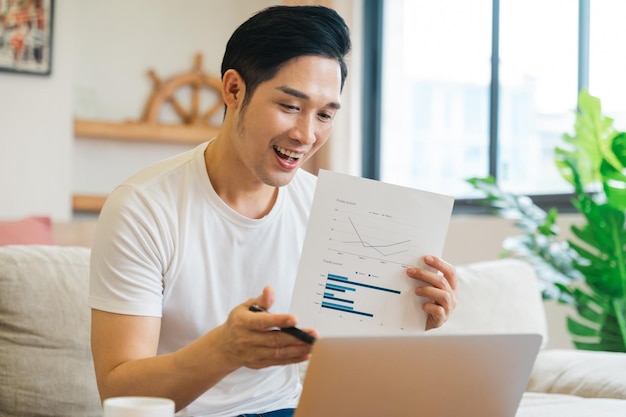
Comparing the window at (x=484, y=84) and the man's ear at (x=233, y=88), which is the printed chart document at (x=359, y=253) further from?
the window at (x=484, y=84)

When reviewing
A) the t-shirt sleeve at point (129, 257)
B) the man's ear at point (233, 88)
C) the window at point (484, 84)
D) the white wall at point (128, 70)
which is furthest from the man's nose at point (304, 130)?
the white wall at point (128, 70)

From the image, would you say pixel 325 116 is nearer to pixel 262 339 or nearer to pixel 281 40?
pixel 281 40

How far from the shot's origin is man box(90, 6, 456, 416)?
139 centimetres

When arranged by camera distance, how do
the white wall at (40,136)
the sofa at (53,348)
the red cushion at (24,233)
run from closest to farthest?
the sofa at (53,348) < the red cushion at (24,233) < the white wall at (40,136)

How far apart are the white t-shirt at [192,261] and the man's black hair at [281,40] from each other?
196 millimetres

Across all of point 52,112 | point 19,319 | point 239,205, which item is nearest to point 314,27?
point 239,205

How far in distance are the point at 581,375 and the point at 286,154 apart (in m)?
0.97

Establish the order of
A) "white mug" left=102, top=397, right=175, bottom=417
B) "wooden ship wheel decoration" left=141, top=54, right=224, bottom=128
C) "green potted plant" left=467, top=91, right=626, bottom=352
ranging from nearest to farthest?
"white mug" left=102, top=397, right=175, bottom=417 → "green potted plant" left=467, top=91, right=626, bottom=352 → "wooden ship wheel decoration" left=141, top=54, right=224, bottom=128

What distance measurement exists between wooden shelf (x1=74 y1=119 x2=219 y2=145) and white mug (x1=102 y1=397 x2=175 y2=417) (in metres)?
3.51

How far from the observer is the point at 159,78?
15.3 ft

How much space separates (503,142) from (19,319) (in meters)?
2.75

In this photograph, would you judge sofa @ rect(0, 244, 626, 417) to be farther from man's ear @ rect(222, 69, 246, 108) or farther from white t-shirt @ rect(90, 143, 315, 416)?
man's ear @ rect(222, 69, 246, 108)

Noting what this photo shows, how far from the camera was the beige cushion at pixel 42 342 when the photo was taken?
5.65ft

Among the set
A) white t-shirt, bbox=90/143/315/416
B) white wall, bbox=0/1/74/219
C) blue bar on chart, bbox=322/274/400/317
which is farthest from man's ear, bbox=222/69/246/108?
white wall, bbox=0/1/74/219
